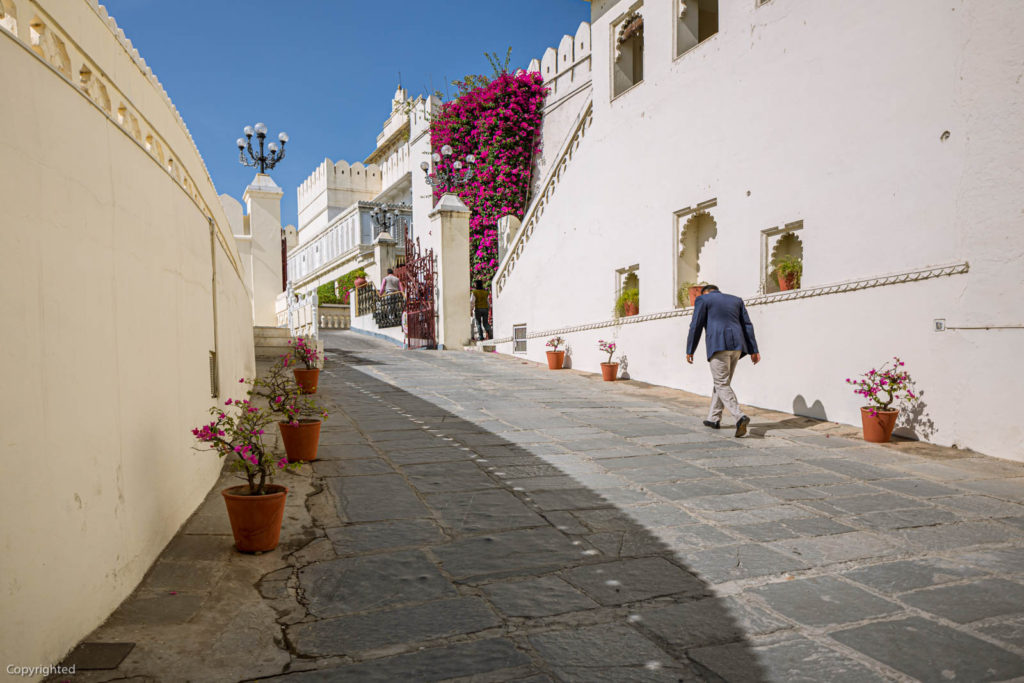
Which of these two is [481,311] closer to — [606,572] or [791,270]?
[791,270]

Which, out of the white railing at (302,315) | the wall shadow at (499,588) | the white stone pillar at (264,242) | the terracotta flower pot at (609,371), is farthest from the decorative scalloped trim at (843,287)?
the white stone pillar at (264,242)

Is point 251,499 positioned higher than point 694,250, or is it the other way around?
point 694,250

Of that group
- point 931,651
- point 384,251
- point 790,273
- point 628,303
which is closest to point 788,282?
point 790,273

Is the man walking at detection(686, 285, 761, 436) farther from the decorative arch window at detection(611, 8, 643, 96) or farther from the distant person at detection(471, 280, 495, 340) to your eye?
the distant person at detection(471, 280, 495, 340)

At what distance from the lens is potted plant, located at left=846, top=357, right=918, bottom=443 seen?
653cm

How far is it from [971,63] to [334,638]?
7005 millimetres

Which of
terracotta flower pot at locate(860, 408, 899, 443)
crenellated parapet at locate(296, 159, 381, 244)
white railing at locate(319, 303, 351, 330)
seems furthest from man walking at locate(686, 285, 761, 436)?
crenellated parapet at locate(296, 159, 381, 244)

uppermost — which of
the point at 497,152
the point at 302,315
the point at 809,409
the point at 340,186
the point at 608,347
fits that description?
the point at 340,186

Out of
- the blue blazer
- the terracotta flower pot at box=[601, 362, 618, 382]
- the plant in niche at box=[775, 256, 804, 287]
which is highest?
the plant in niche at box=[775, 256, 804, 287]

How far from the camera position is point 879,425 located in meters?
6.53

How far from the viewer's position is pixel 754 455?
6.04 m

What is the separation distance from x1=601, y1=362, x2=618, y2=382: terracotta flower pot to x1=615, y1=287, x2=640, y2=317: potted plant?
922 millimetres

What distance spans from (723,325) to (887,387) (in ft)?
5.46

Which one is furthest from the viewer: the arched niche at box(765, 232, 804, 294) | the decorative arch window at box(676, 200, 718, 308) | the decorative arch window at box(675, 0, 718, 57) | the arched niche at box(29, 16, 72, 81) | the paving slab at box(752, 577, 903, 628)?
the decorative arch window at box(675, 0, 718, 57)
